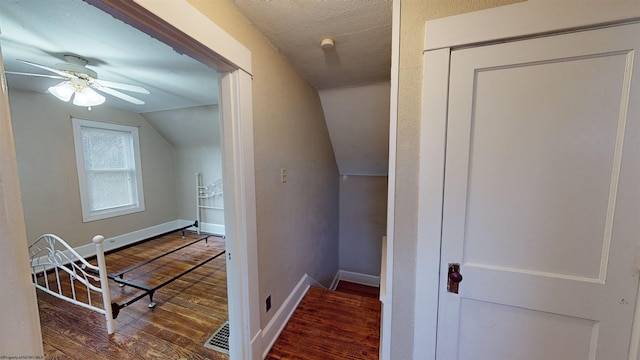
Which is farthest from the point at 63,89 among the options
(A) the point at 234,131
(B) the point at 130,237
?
(B) the point at 130,237

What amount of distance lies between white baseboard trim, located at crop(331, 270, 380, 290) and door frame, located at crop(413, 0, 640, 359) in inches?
112

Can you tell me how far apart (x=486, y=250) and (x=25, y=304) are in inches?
54.6

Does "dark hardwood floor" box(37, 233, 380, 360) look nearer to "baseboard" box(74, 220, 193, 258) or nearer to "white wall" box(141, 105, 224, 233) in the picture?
"baseboard" box(74, 220, 193, 258)

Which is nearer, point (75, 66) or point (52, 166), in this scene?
point (75, 66)

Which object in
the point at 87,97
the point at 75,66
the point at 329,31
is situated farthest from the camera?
the point at 87,97

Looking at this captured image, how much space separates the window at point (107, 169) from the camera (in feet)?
10.9


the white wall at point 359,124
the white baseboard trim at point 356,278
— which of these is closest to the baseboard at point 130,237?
the white baseboard trim at point 356,278

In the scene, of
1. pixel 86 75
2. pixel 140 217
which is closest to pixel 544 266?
pixel 86 75

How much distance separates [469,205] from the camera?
934mm

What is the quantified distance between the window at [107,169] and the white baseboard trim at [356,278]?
3842mm

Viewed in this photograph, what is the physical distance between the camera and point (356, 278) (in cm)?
381

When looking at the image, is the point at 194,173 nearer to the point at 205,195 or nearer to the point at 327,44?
the point at 205,195

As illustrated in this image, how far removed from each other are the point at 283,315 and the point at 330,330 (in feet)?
1.34

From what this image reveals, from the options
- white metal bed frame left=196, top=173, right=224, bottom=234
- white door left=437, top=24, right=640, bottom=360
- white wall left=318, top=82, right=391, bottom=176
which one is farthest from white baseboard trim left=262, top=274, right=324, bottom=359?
white metal bed frame left=196, top=173, right=224, bottom=234
